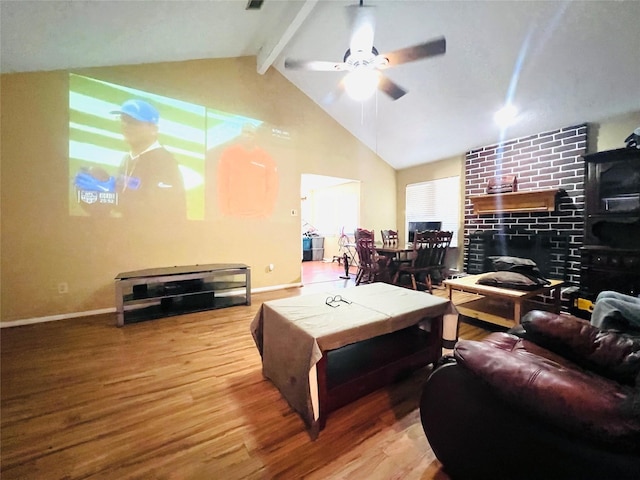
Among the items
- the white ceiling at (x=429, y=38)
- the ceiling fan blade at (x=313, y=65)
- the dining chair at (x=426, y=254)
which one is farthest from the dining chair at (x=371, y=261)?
the ceiling fan blade at (x=313, y=65)

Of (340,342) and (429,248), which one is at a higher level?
(429,248)

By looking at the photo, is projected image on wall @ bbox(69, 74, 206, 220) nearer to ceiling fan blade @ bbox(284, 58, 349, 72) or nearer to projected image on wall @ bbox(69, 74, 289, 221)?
projected image on wall @ bbox(69, 74, 289, 221)

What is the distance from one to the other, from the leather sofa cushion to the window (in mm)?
4531

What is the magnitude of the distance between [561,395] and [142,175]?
4.20m

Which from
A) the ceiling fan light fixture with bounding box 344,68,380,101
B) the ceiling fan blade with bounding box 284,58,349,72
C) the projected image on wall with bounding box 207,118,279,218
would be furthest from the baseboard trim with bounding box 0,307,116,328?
the ceiling fan light fixture with bounding box 344,68,380,101

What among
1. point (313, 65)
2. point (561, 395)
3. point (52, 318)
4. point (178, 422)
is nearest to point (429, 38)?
point (313, 65)

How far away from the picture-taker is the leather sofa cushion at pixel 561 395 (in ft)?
2.15

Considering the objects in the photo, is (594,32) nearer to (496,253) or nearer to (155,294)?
Answer: (496,253)

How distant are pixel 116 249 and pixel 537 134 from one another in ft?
19.8

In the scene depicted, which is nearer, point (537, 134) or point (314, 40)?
point (314, 40)

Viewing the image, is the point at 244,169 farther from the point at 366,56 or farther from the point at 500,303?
the point at 500,303

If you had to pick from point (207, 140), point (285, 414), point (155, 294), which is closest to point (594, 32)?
point (285, 414)

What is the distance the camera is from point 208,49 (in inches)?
138

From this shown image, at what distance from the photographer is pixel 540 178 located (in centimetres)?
383
